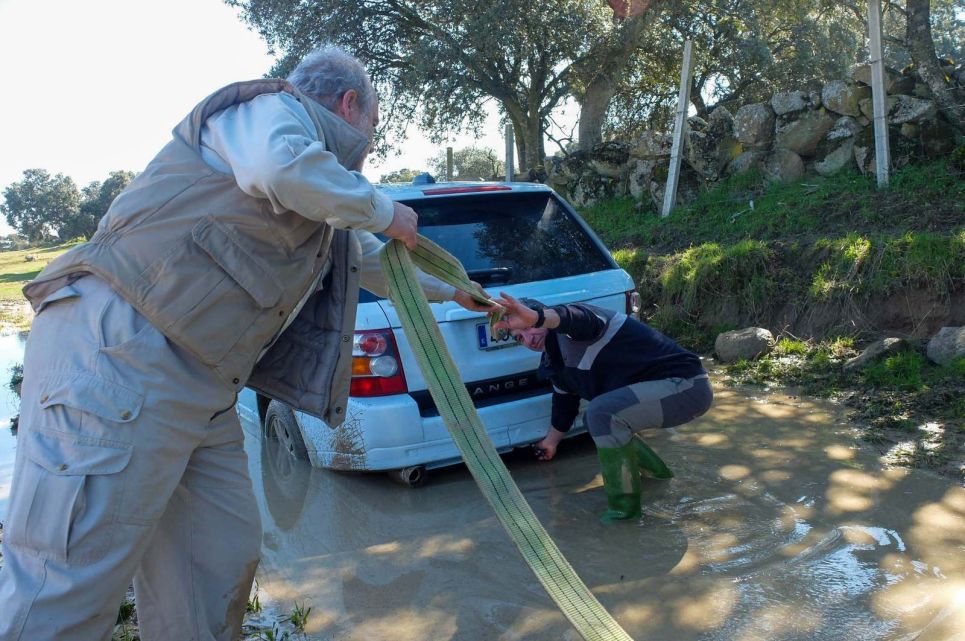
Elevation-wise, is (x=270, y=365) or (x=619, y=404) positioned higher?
(x=270, y=365)

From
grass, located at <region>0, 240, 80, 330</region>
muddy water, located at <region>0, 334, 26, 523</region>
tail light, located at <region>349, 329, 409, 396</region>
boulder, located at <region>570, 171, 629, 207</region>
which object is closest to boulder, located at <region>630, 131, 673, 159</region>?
boulder, located at <region>570, 171, 629, 207</region>

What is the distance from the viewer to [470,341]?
14.1ft

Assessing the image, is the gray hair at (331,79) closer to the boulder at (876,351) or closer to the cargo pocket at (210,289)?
the cargo pocket at (210,289)

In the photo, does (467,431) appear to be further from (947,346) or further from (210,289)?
(947,346)

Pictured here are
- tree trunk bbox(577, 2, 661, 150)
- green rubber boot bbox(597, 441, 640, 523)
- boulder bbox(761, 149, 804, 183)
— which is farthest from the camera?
tree trunk bbox(577, 2, 661, 150)

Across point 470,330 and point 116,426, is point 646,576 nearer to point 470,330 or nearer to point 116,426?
point 470,330

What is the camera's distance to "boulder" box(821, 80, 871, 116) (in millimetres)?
8727

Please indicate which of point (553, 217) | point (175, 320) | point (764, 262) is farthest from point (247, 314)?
point (764, 262)

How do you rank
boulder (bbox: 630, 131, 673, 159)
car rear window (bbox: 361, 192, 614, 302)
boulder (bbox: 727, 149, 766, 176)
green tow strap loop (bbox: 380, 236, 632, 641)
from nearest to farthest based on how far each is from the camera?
green tow strap loop (bbox: 380, 236, 632, 641) → car rear window (bbox: 361, 192, 614, 302) → boulder (bbox: 727, 149, 766, 176) → boulder (bbox: 630, 131, 673, 159)

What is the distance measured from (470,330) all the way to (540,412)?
0.65 m

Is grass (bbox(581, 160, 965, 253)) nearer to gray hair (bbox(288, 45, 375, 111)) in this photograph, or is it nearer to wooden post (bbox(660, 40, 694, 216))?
wooden post (bbox(660, 40, 694, 216))

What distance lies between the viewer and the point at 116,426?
2.03 m

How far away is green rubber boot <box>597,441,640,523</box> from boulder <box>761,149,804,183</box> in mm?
6554

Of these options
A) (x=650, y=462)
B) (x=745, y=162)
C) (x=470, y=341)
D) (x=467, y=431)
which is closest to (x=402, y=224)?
(x=467, y=431)
